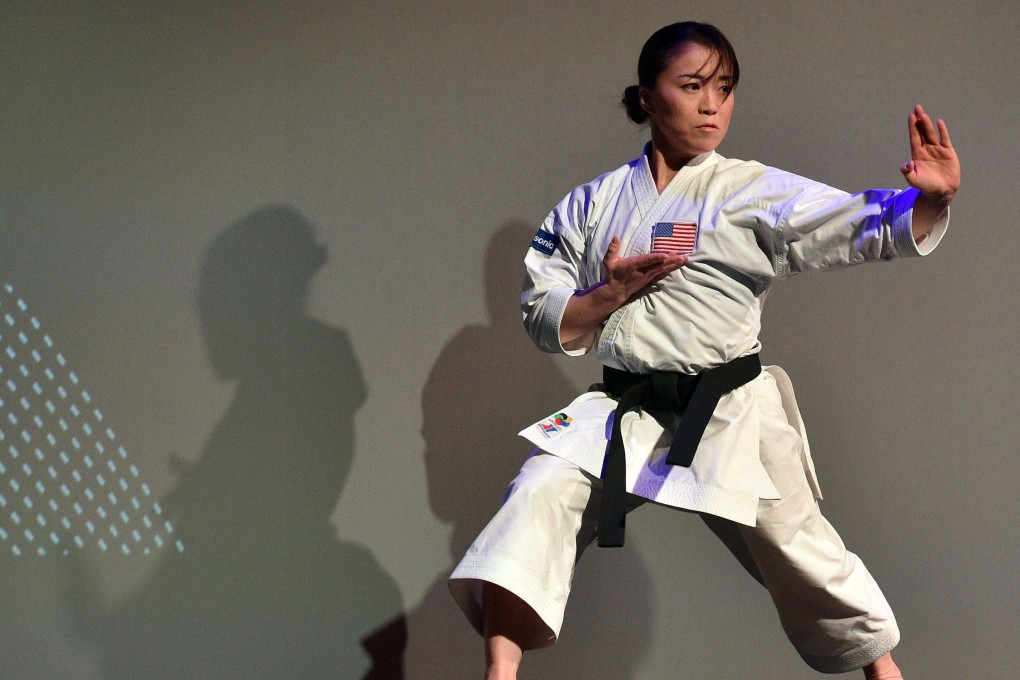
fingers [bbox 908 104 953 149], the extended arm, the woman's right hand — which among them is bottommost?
the woman's right hand

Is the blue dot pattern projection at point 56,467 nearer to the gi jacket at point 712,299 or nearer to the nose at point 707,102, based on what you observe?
the gi jacket at point 712,299

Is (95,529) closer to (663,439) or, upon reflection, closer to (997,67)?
(663,439)

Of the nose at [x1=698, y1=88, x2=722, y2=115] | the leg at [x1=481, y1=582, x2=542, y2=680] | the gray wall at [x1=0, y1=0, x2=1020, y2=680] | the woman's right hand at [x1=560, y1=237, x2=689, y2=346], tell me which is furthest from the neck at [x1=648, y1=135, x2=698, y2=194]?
the leg at [x1=481, y1=582, x2=542, y2=680]

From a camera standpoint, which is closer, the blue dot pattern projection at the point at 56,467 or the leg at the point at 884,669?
the leg at the point at 884,669

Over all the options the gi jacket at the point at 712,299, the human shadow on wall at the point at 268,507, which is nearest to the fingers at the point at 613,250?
the gi jacket at the point at 712,299

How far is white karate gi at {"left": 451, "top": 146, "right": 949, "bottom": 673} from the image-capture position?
181cm

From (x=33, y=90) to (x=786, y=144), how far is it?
1.96 metres

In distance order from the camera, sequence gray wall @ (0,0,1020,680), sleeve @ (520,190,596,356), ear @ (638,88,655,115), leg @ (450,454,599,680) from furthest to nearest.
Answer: gray wall @ (0,0,1020,680) → ear @ (638,88,655,115) → sleeve @ (520,190,596,356) → leg @ (450,454,599,680)

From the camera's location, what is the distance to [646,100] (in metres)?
2.07

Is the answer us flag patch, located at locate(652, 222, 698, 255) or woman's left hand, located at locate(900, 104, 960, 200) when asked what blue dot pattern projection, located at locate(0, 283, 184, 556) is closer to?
us flag patch, located at locate(652, 222, 698, 255)

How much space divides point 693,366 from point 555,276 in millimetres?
328

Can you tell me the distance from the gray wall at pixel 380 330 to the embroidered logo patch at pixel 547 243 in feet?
1.99

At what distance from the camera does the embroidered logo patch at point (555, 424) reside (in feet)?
6.19

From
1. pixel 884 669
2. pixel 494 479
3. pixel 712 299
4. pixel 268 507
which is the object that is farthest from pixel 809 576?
pixel 268 507
